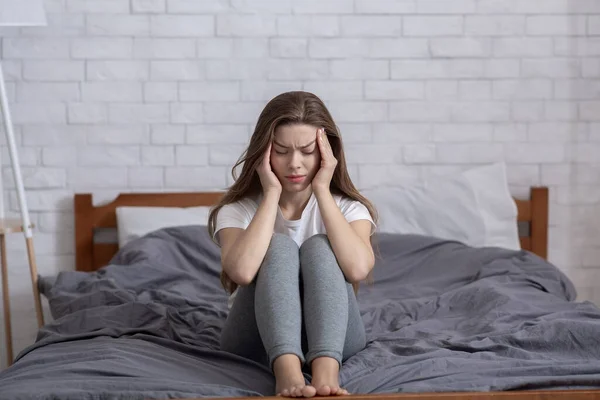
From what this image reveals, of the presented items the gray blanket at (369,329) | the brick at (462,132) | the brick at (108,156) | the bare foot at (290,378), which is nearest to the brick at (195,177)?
the brick at (108,156)

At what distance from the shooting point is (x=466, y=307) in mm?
2436

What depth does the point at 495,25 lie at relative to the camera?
3.47 metres

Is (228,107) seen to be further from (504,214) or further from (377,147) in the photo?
(504,214)

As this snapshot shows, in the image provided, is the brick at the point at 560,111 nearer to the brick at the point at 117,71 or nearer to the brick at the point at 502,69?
the brick at the point at 502,69

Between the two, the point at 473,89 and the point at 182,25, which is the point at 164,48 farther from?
the point at 473,89

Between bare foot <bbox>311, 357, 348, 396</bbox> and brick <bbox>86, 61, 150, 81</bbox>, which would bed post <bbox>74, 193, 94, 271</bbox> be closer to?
brick <bbox>86, 61, 150, 81</bbox>

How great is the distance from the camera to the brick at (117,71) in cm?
334

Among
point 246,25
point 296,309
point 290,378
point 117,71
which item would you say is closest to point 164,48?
point 117,71

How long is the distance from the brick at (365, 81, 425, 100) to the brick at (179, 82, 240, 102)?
0.50 meters

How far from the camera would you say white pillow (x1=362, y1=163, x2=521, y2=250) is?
3.26 m

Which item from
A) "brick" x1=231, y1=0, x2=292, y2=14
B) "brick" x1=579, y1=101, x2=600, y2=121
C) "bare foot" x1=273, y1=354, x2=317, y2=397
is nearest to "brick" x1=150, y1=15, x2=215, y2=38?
"brick" x1=231, y1=0, x2=292, y2=14

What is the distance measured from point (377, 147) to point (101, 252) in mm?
1108

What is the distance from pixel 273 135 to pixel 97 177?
4.99ft

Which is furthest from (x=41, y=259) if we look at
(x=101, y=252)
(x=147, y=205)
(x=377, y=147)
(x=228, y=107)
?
(x=377, y=147)
